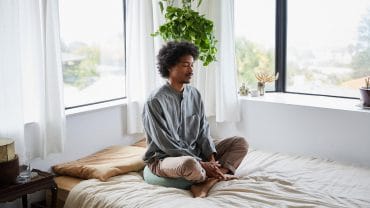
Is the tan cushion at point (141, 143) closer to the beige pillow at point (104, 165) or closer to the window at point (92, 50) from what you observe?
A: the beige pillow at point (104, 165)

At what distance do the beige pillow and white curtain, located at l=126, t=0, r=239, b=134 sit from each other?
1.32ft

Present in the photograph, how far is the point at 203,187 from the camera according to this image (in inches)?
→ 96.0

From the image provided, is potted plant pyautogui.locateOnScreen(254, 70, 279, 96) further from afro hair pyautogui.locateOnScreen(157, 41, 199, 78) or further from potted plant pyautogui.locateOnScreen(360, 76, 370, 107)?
afro hair pyautogui.locateOnScreen(157, 41, 199, 78)

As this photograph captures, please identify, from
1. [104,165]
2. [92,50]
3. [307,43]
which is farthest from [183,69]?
[307,43]

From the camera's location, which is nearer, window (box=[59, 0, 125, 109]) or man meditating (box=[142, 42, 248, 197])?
man meditating (box=[142, 42, 248, 197])

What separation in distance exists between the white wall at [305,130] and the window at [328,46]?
0.44 m

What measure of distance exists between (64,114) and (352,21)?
218cm

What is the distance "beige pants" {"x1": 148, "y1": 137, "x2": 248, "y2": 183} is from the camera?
92.3 inches

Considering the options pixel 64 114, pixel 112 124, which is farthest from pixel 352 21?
pixel 64 114

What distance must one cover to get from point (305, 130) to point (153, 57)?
1.25m

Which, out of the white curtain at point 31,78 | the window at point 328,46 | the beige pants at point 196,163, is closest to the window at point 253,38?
the window at point 328,46

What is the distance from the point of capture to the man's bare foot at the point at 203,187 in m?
2.38

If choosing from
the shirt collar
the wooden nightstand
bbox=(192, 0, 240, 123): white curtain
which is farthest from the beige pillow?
bbox=(192, 0, 240, 123): white curtain

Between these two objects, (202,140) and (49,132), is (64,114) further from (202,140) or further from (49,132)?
(202,140)
